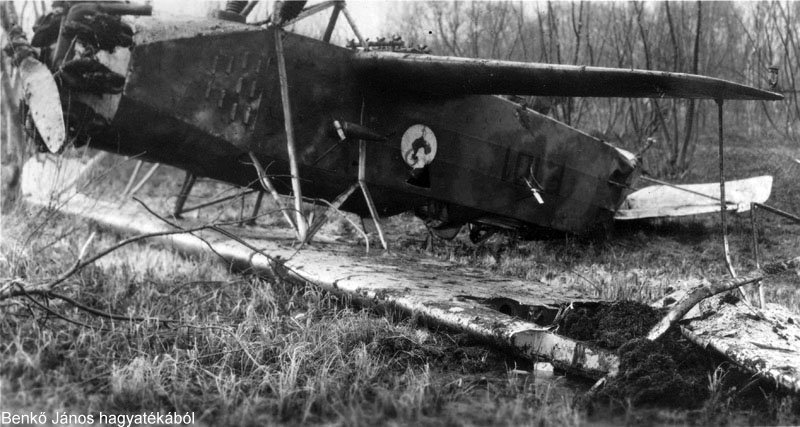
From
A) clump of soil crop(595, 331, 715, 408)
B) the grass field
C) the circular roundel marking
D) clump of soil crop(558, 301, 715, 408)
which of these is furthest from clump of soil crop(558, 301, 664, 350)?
the circular roundel marking

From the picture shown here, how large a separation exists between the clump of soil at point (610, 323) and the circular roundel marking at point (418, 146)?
304 cm

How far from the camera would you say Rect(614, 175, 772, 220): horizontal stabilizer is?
8.14 meters

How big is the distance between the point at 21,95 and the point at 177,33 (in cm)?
143

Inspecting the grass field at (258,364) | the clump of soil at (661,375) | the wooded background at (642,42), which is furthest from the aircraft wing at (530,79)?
the wooded background at (642,42)

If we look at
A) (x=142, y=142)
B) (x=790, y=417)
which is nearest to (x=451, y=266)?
(x=142, y=142)

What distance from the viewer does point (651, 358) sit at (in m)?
3.54

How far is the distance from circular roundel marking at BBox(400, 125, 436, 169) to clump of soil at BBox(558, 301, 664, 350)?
120 inches

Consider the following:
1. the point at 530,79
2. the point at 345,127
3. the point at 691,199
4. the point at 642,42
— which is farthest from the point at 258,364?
the point at 642,42

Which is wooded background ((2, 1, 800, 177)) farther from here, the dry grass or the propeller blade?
the dry grass

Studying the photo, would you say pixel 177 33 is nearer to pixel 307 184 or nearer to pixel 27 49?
pixel 27 49

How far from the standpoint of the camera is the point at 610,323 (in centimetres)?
438

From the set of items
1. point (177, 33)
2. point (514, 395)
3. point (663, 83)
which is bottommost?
point (514, 395)

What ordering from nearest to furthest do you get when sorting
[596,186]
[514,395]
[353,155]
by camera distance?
[514,395], [353,155], [596,186]

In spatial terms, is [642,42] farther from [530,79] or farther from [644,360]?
[644,360]
